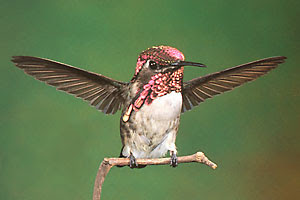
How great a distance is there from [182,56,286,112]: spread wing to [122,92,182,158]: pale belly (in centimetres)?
9

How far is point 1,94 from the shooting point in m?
1.30

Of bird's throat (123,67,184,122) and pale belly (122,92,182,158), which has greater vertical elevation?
bird's throat (123,67,184,122)

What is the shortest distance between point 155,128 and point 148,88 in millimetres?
85

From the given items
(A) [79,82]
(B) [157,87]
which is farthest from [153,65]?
(A) [79,82]

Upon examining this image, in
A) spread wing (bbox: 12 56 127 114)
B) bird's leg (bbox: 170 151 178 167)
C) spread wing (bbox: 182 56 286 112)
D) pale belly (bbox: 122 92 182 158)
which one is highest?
spread wing (bbox: 182 56 286 112)

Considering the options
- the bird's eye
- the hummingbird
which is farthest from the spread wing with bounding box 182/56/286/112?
the bird's eye

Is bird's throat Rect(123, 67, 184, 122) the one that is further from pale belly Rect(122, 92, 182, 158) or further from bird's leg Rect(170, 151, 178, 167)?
bird's leg Rect(170, 151, 178, 167)

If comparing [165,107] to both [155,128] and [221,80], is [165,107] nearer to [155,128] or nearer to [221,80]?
[155,128]

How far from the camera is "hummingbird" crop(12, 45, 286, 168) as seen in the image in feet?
2.53

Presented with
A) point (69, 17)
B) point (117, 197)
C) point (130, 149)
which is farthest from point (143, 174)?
point (69, 17)

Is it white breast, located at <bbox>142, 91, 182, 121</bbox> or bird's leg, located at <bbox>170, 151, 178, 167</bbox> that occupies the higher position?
white breast, located at <bbox>142, 91, 182, 121</bbox>

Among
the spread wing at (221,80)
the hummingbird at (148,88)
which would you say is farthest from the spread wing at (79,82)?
the spread wing at (221,80)

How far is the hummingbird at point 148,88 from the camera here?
77 cm

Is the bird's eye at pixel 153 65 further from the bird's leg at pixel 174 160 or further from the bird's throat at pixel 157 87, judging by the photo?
the bird's leg at pixel 174 160
